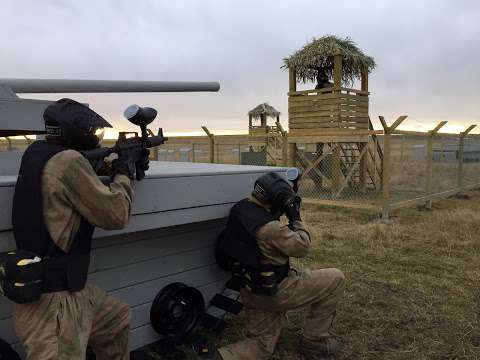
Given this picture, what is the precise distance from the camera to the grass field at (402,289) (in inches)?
145

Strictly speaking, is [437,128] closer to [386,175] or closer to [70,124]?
[386,175]

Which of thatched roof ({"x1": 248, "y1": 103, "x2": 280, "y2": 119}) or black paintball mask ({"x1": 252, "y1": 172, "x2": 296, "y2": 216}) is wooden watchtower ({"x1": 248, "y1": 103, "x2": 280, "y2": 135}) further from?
black paintball mask ({"x1": 252, "y1": 172, "x2": 296, "y2": 216})

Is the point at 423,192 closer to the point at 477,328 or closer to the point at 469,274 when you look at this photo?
the point at 469,274

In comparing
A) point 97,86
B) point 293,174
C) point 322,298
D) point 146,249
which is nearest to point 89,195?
point 146,249

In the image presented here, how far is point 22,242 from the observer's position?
6.84 feet

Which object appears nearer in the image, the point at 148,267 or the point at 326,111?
the point at 148,267

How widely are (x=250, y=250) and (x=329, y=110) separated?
8653 millimetres

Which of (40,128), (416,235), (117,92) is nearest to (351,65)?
(416,235)

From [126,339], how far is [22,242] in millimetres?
860

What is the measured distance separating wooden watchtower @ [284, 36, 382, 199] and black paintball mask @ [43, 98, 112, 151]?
8432 mm

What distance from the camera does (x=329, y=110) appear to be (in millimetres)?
11195

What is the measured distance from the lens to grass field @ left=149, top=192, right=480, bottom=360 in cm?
369

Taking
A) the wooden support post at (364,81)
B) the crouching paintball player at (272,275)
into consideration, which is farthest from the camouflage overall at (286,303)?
the wooden support post at (364,81)

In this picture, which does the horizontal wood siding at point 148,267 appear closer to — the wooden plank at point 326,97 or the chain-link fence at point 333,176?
the chain-link fence at point 333,176
